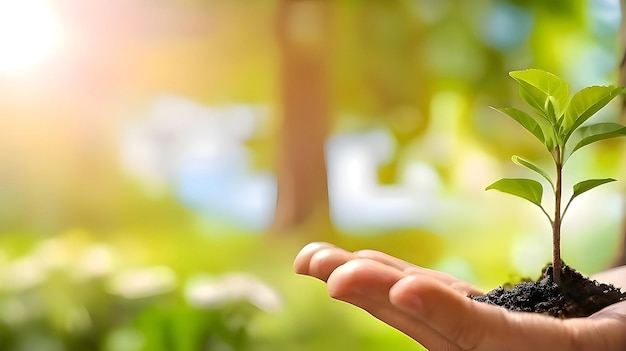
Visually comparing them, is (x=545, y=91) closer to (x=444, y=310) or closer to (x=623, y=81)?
(x=444, y=310)

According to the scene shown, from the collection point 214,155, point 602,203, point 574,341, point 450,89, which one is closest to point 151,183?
point 214,155

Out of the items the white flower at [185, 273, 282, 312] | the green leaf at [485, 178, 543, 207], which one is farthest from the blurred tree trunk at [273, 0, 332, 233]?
the green leaf at [485, 178, 543, 207]

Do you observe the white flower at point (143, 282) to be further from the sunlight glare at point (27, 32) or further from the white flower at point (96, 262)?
the sunlight glare at point (27, 32)

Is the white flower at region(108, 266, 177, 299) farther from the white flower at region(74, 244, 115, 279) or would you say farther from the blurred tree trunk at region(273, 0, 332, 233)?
the blurred tree trunk at region(273, 0, 332, 233)

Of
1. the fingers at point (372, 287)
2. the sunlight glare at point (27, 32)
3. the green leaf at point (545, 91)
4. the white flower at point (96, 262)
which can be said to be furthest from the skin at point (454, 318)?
the sunlight glare at point (27, 32)

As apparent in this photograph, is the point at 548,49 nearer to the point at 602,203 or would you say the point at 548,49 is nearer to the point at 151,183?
the point at 602,203

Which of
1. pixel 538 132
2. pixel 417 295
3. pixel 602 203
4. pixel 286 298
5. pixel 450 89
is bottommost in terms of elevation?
pixel 417 295
